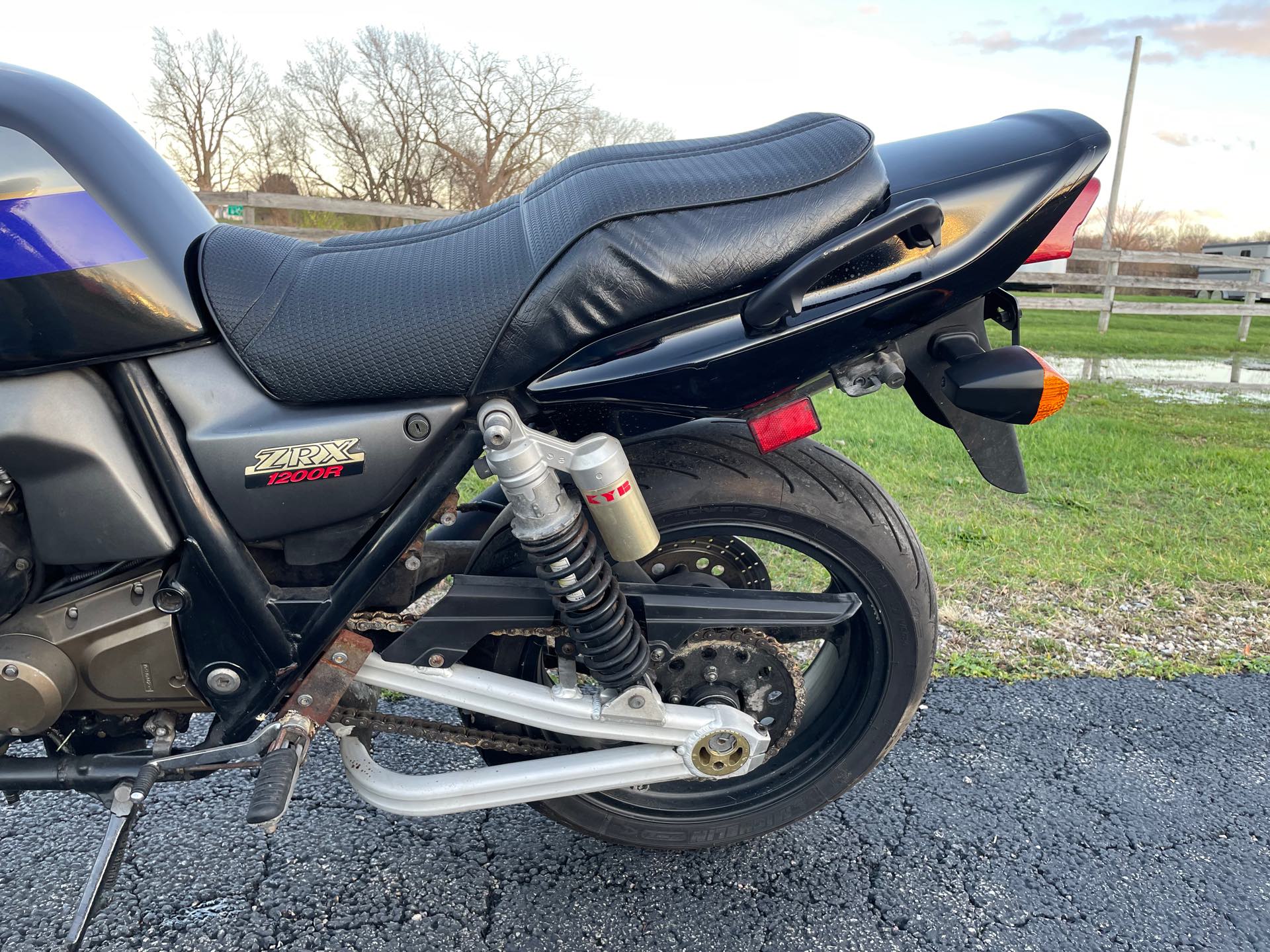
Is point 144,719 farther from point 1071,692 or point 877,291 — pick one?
point 1071,692

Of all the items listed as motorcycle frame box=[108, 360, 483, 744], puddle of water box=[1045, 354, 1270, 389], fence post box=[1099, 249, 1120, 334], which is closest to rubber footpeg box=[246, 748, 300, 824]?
motorcycle frame box=[108, 360, 483, 744]

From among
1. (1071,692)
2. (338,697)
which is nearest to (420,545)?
(338,697)

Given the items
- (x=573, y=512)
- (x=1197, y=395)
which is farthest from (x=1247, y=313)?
(x=573, y=512)

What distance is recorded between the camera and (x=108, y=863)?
58.8 inches

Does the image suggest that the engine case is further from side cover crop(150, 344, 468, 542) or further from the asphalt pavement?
the asphalt pavement

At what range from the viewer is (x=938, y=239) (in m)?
1.45

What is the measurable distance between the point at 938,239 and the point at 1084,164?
1.00ft

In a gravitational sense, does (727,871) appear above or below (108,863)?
below

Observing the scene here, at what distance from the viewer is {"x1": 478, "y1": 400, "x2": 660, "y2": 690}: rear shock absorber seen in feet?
4.62

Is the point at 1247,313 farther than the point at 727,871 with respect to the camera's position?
Yes

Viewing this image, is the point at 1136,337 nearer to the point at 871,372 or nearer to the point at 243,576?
the point at 871,372

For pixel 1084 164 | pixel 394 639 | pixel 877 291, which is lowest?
pixel 394 639

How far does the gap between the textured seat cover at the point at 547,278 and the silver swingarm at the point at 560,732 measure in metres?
0.58

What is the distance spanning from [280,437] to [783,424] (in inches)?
34.5
